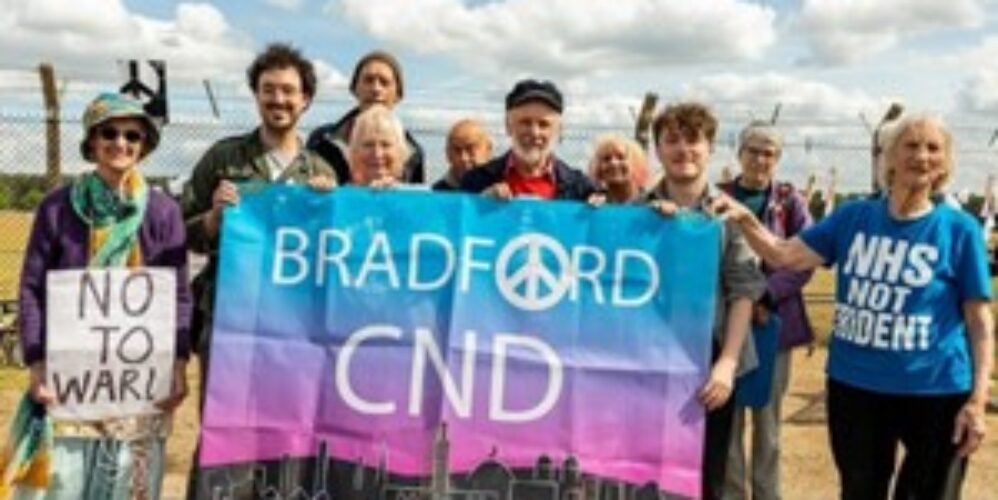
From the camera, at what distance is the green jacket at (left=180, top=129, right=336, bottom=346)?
398 cm

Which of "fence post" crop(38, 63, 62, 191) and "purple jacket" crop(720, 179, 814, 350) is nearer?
"purple jacket" crop(720, 179, 814, 350)

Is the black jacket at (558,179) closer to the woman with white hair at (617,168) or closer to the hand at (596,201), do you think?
the woman with white hair at (617,168)

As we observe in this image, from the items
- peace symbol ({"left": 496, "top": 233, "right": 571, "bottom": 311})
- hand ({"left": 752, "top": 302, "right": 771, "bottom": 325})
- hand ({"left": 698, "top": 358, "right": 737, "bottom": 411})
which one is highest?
peace symbol ({"left": 496, "top": 233, "right": 571, "bottom": 311})

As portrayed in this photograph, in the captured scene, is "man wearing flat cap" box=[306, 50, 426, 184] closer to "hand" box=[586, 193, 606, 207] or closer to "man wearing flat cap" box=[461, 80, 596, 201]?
"man wearing flat cap" box=[461, 80, 596, 201]

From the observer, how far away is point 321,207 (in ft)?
12.8

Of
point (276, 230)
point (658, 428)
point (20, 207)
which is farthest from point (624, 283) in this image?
point (20, 207)

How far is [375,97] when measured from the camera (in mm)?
4910

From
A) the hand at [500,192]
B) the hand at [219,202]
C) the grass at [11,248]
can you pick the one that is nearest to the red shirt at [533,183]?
the hand at [500,192]

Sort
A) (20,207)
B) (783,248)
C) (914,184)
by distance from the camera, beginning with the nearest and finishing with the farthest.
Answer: (914,184) → (783,248) → (20,207)

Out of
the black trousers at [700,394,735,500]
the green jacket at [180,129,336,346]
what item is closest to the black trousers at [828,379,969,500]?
the black trousers at [700,394,735,500]

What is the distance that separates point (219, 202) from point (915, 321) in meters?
2.38

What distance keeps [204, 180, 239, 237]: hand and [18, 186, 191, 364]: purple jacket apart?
19cm

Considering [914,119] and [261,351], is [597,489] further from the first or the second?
[914,119]

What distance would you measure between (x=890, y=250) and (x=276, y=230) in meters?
2.10
